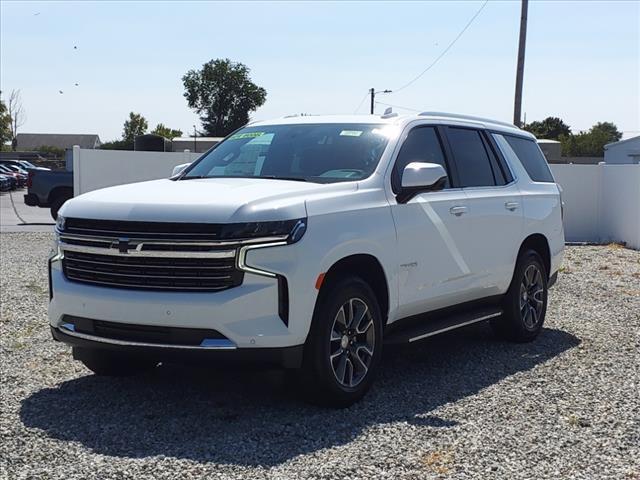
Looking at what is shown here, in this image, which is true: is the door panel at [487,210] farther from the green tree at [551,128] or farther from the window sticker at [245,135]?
the green tree at [551,128]

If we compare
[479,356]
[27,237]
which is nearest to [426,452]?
[479,356]

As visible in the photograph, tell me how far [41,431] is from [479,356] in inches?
151

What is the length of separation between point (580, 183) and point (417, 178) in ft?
49.8

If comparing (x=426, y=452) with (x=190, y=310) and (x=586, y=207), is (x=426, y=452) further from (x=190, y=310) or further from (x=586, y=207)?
(x=586, y=207)

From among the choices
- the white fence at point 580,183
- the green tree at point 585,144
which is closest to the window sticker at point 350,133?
the white fence at point 580,183

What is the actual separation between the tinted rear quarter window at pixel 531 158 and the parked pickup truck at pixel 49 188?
54.9 ft

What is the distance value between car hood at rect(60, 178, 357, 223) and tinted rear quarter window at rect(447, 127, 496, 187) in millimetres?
1639

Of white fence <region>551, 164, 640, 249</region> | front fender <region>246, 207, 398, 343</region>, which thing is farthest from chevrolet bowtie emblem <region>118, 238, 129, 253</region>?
white fence <region>551, 164, 640, 249</region>

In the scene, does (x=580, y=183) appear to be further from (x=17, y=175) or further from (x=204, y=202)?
(x=17, y=175)

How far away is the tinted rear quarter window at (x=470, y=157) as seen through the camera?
7289 mm

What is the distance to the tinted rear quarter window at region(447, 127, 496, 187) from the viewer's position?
7.29 meters

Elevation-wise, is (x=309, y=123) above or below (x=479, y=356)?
above

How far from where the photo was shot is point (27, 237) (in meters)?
19.5

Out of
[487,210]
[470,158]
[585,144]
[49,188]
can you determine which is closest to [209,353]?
[487,210]
